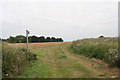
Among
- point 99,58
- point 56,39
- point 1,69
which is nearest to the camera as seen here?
point 1,69

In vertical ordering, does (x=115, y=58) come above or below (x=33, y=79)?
above

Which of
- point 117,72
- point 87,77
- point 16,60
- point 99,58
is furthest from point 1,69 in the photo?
point 99,58

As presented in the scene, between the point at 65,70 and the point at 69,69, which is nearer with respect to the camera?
the point at 65,70

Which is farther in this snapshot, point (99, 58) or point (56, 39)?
point (56, 39)

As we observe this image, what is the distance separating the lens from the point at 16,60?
7.33m

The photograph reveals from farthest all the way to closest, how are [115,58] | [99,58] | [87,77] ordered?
[99,58]
[115,58]
[87,77]

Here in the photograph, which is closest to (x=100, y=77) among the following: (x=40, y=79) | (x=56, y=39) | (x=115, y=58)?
(x=115, y=58)

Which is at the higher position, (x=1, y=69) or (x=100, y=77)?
(x=1, y=69)

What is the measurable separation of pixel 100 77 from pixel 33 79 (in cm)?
263

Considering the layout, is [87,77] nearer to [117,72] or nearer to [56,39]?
[117,72]

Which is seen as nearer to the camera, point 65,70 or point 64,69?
point 65,70

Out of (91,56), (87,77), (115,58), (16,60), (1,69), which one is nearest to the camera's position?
(1,69)

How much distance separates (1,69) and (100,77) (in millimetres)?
3809

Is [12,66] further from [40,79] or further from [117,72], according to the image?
[117,72]
